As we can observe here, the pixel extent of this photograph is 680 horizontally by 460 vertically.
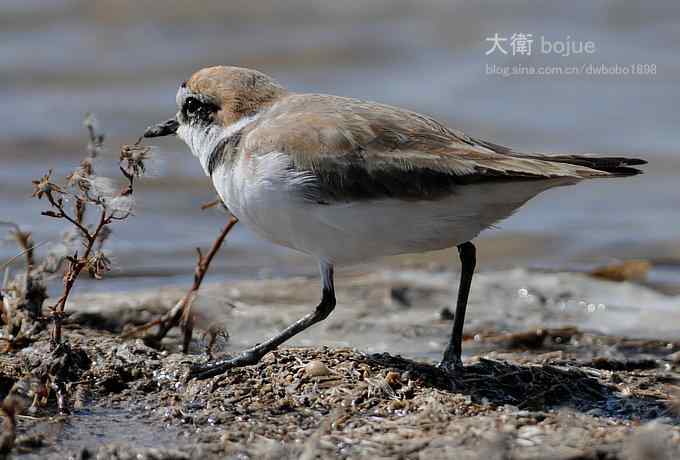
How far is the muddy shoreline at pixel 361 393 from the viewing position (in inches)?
181

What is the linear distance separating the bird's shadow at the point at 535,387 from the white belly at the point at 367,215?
2.17 ft

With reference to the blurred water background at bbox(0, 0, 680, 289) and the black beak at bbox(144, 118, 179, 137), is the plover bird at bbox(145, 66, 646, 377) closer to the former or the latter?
the black beak at bbox(144, 118, 179, 137)

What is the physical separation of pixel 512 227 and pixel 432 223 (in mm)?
5792

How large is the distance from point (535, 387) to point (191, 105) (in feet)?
8.42

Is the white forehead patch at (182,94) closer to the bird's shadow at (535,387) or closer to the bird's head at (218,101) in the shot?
the bird's head at (218,101)

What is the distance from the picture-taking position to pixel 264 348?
5.75 meters

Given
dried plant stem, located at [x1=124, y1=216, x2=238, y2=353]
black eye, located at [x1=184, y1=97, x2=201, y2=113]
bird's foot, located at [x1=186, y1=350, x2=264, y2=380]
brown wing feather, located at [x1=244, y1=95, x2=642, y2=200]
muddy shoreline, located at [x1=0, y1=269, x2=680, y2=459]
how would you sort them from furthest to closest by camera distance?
dried plant stem, located at [x1=124, y1=216, x2=238, y2=353]
black eye, located at [x1=184, y1=97, x2=201, y2=113]
bird's foot, located at [x1=186, y1=350, x2=264, y2=380]
brown wing feather, located at [x1=244, y1=95, x2=642, y2=200]
muddy shoreline, located at [x1=0, y1=269, x2=680, y2=459]

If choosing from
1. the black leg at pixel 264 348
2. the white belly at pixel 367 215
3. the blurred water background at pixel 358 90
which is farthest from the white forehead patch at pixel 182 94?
the blurred water background at pixel 358 90

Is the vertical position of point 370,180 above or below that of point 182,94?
below

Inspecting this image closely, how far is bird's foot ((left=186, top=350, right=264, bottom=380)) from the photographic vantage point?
18.3 feet

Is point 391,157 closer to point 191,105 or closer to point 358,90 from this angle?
point 191,105

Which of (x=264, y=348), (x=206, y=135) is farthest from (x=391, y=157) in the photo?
(x=206, y=135)

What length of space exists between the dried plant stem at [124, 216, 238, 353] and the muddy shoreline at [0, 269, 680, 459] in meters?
0.12

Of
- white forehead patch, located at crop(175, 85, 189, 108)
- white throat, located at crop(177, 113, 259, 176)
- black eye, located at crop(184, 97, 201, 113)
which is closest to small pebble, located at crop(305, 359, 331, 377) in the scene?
white throat, located at crop(177, 113, 259, 176)
